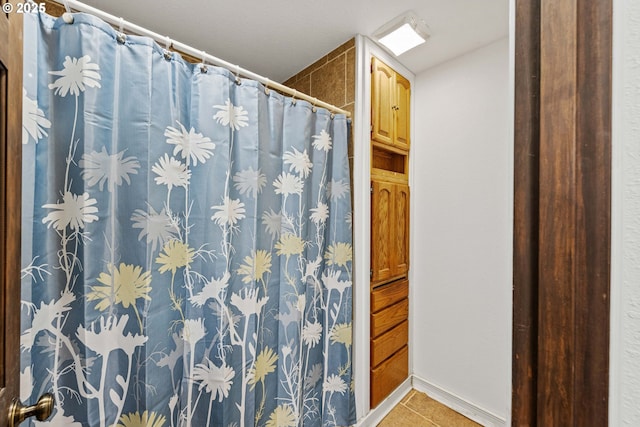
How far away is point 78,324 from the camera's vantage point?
88 centimetres

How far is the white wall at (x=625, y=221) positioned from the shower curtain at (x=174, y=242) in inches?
45.9

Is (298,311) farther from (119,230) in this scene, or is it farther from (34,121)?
(34,121)

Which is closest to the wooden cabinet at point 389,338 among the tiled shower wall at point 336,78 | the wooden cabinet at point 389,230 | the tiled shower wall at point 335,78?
the wooden cabinet at point 389,230

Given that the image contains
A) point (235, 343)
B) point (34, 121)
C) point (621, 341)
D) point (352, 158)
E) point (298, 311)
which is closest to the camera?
point (621, 341)

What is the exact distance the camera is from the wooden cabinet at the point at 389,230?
5.51ft

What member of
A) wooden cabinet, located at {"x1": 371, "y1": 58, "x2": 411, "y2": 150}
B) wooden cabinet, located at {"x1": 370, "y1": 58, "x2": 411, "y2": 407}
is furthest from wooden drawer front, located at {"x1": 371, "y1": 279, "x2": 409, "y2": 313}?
wooden cabinet, located at {"x1": 371, "y1": 58, "x2": 411, "y2": 150}

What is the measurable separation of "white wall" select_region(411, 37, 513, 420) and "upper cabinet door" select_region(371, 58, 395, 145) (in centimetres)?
35

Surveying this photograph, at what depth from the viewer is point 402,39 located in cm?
153

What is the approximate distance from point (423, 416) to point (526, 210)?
6.42 feet

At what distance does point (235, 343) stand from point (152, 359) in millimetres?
333

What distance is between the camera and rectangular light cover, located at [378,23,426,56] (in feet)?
4.83

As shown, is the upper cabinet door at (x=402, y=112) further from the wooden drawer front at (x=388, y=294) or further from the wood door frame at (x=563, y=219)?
the wood door frame at (x=563, y=219)

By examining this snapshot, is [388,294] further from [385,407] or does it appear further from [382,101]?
[382,101]

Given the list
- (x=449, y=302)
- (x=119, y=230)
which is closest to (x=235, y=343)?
(x=119, y=230)
